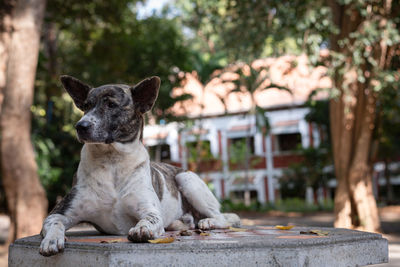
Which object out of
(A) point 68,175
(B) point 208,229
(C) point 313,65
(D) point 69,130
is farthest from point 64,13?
(B) point 208,229

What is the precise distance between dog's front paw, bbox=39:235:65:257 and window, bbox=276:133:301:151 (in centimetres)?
2567

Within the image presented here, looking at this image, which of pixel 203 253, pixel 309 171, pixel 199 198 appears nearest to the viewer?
pixel 203 253

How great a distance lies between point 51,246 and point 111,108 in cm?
86

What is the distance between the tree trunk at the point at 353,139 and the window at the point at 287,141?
55.6ft

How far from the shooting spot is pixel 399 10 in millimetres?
9672

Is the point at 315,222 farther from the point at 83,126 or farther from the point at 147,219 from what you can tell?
the point at 83,126

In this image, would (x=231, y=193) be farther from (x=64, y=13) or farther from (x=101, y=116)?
(x=101, y=116)

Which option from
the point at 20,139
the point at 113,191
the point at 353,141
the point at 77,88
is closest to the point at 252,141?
the point at 353,141

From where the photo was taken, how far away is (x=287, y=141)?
27688 mm

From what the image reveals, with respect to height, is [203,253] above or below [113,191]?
below

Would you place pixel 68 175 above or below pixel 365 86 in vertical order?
below

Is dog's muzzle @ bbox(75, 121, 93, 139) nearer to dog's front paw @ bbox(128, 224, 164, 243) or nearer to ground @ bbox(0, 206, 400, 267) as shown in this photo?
dog's front paw @ bbox(128, 224, 164, 243)

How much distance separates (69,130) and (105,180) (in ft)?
44.1

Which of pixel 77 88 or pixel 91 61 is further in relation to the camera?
pixel 91 61
